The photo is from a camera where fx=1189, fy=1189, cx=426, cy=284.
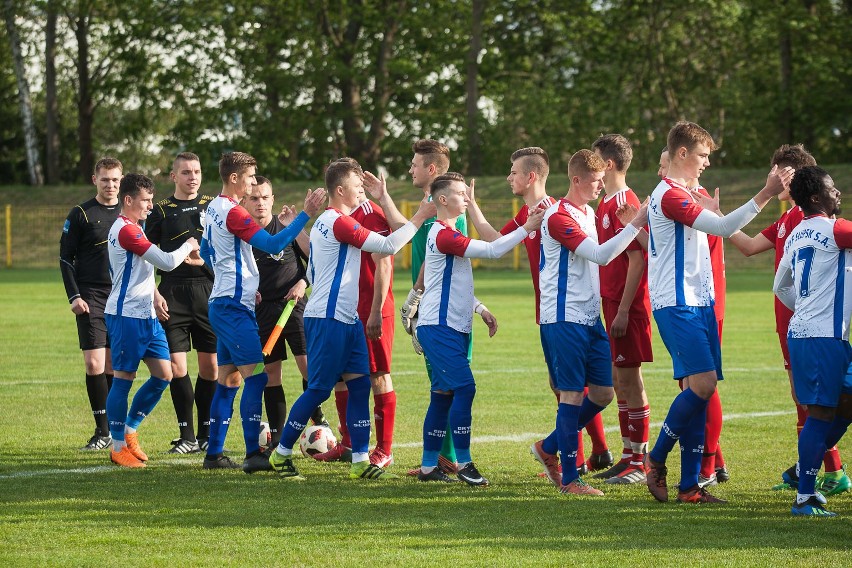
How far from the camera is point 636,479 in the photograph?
26.1 ft

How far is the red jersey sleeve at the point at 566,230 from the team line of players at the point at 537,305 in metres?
0.01

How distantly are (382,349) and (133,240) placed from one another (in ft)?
6.51

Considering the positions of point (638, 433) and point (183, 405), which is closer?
point (638, 433)

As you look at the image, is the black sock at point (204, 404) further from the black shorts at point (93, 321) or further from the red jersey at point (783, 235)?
the red jersey at point (783, 235)

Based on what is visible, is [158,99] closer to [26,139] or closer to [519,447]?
[26,139]

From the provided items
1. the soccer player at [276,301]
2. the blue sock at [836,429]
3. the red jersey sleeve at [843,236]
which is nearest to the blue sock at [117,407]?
the soccer player at [276,301]

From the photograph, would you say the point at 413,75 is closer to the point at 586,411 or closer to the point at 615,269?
the point at 615,269

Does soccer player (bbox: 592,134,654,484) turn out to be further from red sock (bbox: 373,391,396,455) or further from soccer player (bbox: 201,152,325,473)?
soccer player (bbox: 201,152,325,473)

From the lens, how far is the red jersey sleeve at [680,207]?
6.86 metres

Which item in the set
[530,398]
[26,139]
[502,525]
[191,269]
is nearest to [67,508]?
[502,525]

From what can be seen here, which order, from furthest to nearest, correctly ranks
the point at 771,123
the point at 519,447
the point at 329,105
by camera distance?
the point at 329,105 → the point at 771,123 → the point at 519,447

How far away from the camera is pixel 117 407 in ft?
28.8

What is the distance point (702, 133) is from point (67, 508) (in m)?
4.40

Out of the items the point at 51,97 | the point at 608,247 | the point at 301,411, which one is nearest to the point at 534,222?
the point at 608,247
